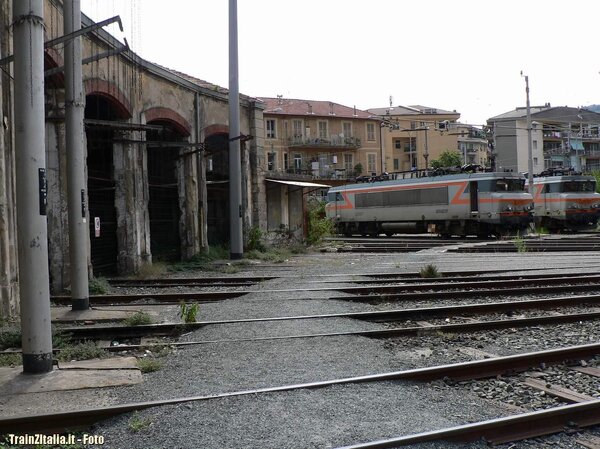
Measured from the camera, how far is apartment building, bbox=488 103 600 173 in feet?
278

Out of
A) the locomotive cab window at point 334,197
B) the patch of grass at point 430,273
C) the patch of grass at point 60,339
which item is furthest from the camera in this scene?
the locomotive cab window at point 334,197

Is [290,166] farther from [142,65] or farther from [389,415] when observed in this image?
[389,415]

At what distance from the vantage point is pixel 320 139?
243 ft

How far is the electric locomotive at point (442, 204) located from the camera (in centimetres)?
3022

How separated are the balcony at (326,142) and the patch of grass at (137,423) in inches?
2700

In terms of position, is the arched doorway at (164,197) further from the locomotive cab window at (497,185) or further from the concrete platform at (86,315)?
the locomotive cab window at (497,185)

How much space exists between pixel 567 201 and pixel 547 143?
65346mm

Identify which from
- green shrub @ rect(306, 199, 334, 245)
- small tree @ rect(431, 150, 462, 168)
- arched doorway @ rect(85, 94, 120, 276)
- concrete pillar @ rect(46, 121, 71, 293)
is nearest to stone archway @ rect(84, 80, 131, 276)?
arched doorway @ rect(85, 94, 120, 276)

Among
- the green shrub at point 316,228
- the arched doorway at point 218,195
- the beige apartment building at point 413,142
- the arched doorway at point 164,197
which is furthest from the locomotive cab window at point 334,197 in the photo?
the beige apartment building at point 413,142

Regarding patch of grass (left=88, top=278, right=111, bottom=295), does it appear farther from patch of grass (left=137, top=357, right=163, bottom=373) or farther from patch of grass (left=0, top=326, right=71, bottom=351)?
patch of grass (left=137, top=357, right=163, bottom=373)

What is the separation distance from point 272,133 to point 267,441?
6912cm

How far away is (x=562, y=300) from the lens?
10.8 meters

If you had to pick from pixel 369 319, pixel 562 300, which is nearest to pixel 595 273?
pixel 562 300

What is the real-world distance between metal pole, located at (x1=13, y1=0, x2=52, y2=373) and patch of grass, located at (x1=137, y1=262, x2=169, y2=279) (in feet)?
30.2
